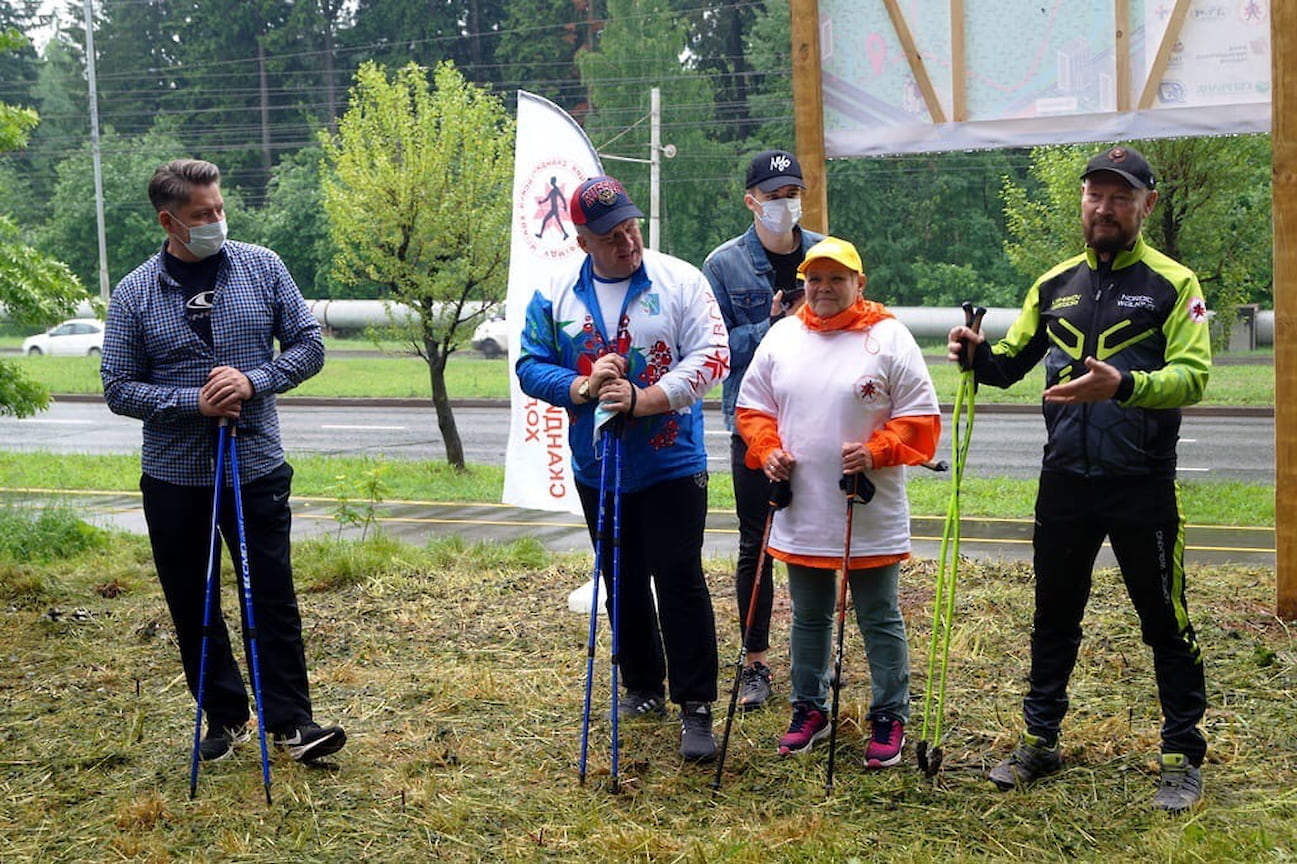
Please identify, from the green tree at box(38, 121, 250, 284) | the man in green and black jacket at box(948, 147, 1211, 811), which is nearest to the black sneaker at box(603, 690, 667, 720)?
the man in green and black jacket at box(948, 147, 1211, 811)

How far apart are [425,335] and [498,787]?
11190 mm

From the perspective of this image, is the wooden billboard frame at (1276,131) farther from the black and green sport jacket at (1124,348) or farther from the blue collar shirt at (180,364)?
the blue collar shirt at (180,364)

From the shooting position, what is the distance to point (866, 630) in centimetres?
477

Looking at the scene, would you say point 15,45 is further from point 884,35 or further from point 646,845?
point 646,845

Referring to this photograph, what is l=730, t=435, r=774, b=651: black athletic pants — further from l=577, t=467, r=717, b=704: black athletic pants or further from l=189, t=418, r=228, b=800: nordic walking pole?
l=189, t=418, r=228, b=800: nordic walking pole

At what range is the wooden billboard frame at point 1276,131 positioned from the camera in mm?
5906

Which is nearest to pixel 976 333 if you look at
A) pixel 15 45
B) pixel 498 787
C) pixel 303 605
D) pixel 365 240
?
pixel 498 787

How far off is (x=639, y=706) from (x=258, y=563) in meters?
1.59

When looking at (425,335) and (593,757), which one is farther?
→ (425,335)

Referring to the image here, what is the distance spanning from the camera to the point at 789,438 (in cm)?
471

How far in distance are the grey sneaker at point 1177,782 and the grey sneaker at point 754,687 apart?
5.45ft

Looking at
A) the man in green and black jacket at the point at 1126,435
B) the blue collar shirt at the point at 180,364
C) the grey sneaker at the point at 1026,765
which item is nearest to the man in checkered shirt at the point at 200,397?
the blue collar shirt at the point at 180,364

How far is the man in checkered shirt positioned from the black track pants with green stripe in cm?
255

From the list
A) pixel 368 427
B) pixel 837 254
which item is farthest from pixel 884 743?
pixel 368 427
